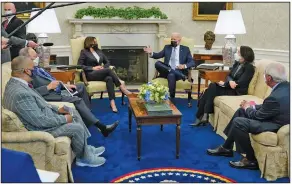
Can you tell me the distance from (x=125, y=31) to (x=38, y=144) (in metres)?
4.69

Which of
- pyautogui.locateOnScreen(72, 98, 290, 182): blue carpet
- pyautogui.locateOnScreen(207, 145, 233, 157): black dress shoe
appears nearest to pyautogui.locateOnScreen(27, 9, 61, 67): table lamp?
pyautogui.locateOnScreen(72, 98, 290, 182): blue carpet

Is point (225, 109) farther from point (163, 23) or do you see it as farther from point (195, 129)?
point (163, 23)

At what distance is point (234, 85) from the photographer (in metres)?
4.93

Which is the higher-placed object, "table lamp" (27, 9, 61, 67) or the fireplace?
"table lamp" (27, 9, 61, 67)

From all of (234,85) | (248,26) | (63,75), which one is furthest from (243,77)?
(248,26)

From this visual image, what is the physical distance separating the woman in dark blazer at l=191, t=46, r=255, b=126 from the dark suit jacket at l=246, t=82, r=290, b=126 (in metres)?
1.36

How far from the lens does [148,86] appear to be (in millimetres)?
4215

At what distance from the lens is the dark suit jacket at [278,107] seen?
340 cm

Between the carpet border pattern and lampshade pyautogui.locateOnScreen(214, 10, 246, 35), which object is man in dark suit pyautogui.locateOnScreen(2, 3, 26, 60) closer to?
the carpet border pattern

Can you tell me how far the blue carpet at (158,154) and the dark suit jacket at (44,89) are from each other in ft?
2.08

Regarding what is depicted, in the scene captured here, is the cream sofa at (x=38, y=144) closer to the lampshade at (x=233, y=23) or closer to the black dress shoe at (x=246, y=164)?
the black dress shoe at (x=246, y=164)

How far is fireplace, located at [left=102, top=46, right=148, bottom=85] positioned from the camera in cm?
785

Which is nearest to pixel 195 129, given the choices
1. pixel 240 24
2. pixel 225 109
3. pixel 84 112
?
pixel 225 109

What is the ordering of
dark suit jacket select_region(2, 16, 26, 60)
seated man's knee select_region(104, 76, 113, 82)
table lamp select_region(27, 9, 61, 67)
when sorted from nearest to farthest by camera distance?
dark suit jacket select_region(2, 16, 26, 60)
table lamp select_region(27, 9, 61, 67)
seated man's knee select_region(104, 76, 113, 82)
